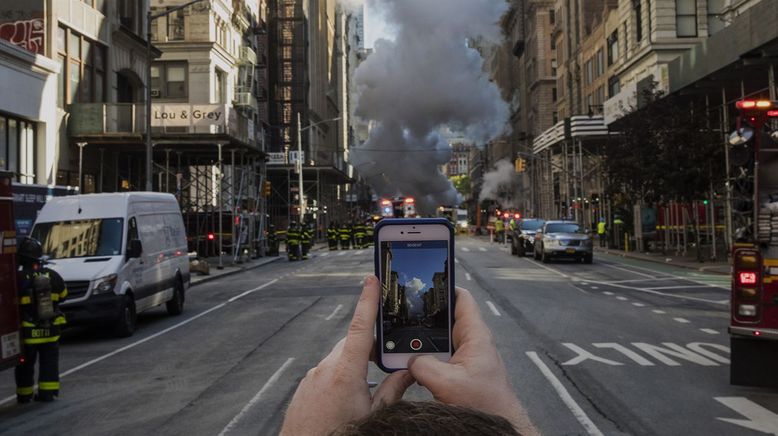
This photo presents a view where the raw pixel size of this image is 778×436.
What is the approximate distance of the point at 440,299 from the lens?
2551 millimetres

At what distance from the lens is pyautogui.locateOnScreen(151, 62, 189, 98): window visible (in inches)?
1783

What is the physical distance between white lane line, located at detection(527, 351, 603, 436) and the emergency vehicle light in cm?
229

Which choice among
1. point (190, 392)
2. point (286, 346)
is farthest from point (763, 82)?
point (190, 392)

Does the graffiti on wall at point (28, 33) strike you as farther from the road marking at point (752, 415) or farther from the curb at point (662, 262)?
the road marking at point (752, 415)

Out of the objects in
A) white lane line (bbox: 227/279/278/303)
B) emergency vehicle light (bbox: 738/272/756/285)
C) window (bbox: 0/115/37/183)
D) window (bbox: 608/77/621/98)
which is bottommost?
white lane line (bbox: 227/279/278/303)

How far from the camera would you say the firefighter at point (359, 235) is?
5247 cm

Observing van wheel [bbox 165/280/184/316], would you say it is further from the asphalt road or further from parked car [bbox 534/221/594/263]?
parked car [bbox 534/221/594/263]

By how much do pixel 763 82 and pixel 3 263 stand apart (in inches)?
1221

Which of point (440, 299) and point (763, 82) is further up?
point (763, 82)

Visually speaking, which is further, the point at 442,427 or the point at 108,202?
the point at 108,202

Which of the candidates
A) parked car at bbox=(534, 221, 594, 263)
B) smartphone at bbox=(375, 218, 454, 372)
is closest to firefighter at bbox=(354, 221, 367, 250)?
parked car at bbox=(534, 221, 594, 263)

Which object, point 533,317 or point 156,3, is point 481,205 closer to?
point 156,3

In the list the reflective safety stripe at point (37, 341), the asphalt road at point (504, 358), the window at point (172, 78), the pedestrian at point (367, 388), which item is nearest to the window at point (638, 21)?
the window at point (172, 78)

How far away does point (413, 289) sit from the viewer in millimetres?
2670
